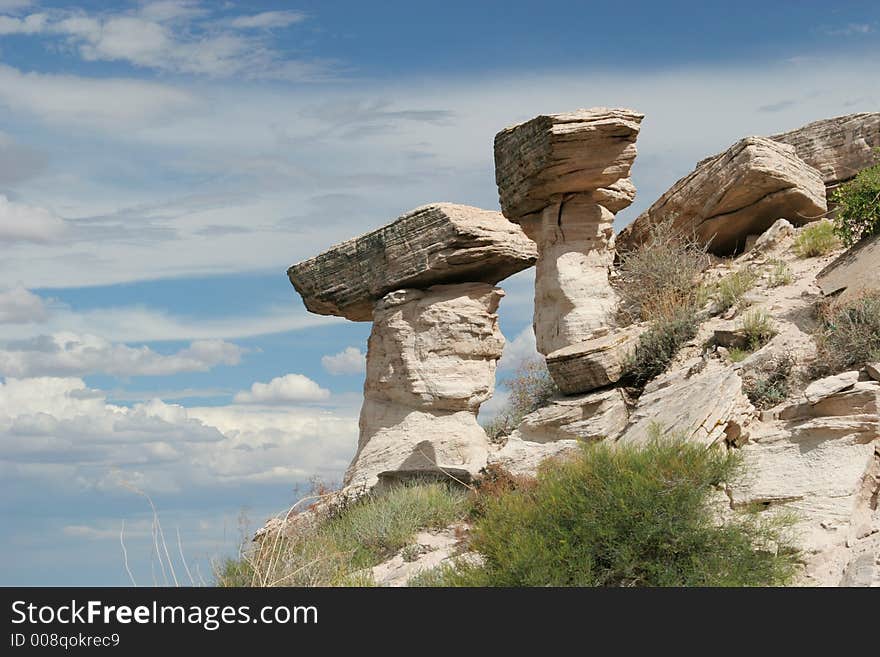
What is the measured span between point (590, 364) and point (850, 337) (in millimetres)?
3455

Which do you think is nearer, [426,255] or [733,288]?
[426,255]

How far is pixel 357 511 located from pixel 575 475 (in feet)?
14.0

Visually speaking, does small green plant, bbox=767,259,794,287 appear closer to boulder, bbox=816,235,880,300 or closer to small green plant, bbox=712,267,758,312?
small green plant, bbox=712,267,758,312

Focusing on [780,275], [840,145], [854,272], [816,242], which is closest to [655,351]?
[780,275]

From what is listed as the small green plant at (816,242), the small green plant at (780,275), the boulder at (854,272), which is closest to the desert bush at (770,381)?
the boulder at (854,272)

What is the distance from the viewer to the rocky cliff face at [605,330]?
10367 mm

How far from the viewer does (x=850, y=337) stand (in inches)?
470

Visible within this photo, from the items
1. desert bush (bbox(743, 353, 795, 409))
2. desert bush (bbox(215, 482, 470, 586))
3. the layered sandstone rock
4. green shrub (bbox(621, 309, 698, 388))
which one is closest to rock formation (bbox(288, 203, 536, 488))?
the layered sandstone rock

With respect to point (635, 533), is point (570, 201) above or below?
above

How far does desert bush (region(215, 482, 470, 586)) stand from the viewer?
10805 mm

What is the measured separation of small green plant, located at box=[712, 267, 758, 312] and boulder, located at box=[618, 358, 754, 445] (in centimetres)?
208

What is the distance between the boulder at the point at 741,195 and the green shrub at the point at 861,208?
114 inches

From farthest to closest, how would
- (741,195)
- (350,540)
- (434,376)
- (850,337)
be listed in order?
(741,195) < (434,376) < (350,540) < (850,337)

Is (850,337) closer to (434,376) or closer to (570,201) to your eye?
(434,376)
